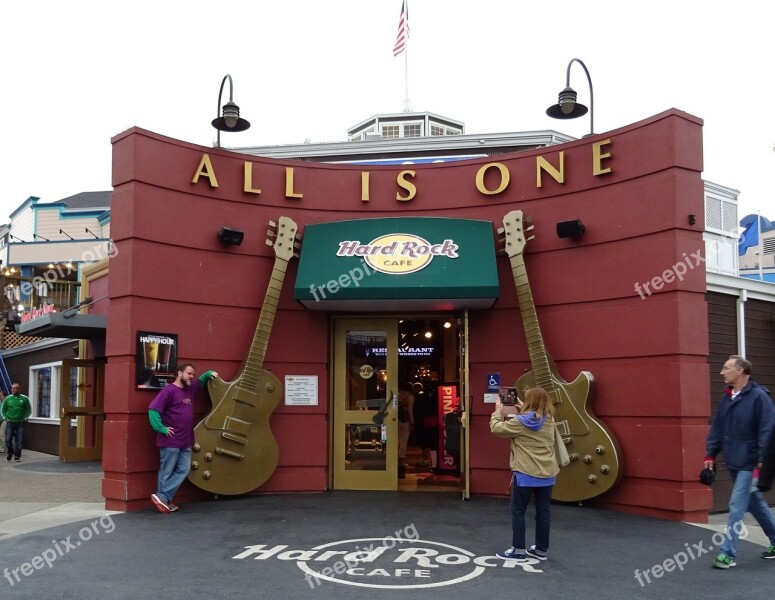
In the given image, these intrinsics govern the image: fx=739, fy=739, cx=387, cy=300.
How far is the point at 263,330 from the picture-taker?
8.42m

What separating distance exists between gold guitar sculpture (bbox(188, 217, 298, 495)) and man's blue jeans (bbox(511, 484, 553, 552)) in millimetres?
3548

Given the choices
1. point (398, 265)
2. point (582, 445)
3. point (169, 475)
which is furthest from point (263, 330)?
point (582, 445)

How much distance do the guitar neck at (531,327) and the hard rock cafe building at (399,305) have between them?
2 cm

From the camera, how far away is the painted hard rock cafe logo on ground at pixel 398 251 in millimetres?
8375

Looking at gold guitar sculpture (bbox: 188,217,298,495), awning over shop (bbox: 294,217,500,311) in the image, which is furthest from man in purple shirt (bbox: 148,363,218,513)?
awning over shop (bbox: 294,217,500,311)

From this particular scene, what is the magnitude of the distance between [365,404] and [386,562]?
354cm

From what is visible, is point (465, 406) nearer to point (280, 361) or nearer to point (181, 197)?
point (280, 361)

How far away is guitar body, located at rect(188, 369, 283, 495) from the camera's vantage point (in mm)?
8055

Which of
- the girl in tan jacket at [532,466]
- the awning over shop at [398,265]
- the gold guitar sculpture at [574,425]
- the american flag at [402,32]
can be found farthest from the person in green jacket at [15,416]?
the girl in tan jacket at [532,466]

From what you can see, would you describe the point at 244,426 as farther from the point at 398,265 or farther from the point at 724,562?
the point at 724,562

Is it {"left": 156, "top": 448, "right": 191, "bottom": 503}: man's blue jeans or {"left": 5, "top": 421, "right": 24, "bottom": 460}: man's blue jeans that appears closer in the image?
{"left": 156, "top": 448, "right": 191, "bottom": 503}: man's blue jeans

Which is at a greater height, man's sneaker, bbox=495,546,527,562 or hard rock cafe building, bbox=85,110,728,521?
hard rock cafe building, bbox=85,110,728,521

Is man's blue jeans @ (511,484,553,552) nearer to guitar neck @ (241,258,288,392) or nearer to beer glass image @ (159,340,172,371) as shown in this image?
guitar neck @ (241,258,288,392)

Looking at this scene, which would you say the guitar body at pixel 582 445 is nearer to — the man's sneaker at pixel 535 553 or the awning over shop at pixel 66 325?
the man's sneaker at pixel 535 553
